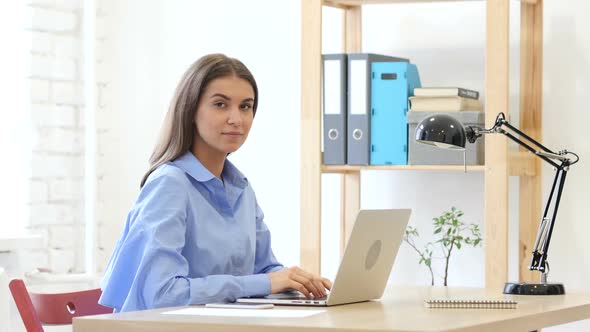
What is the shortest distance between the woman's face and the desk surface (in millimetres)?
509

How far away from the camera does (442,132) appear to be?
245cm

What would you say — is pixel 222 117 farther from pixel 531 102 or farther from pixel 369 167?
pixel 531 102

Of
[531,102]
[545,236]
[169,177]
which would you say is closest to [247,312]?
[169,177]

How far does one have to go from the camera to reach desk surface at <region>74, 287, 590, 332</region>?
1.64 m

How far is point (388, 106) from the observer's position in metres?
3.20

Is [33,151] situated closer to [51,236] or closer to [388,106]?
[51,236]

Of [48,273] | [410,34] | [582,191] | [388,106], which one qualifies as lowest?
[48,273]

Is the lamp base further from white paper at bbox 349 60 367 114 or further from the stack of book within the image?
white paper at bbox 349 60 367 114

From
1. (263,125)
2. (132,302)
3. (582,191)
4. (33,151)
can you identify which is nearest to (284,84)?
(263,125)

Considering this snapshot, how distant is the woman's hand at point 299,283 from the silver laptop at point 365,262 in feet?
0.05

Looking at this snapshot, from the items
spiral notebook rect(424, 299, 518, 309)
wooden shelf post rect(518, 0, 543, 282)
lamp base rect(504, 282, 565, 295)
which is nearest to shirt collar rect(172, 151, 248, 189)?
spiral notebook rect(424, 299, 518, 309)

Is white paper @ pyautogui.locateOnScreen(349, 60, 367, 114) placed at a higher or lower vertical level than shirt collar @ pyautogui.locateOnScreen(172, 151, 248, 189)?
higher

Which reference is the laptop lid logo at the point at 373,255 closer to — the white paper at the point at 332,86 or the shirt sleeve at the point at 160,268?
the shirt sleeve at the point at 160,268

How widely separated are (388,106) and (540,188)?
55 centimetres
